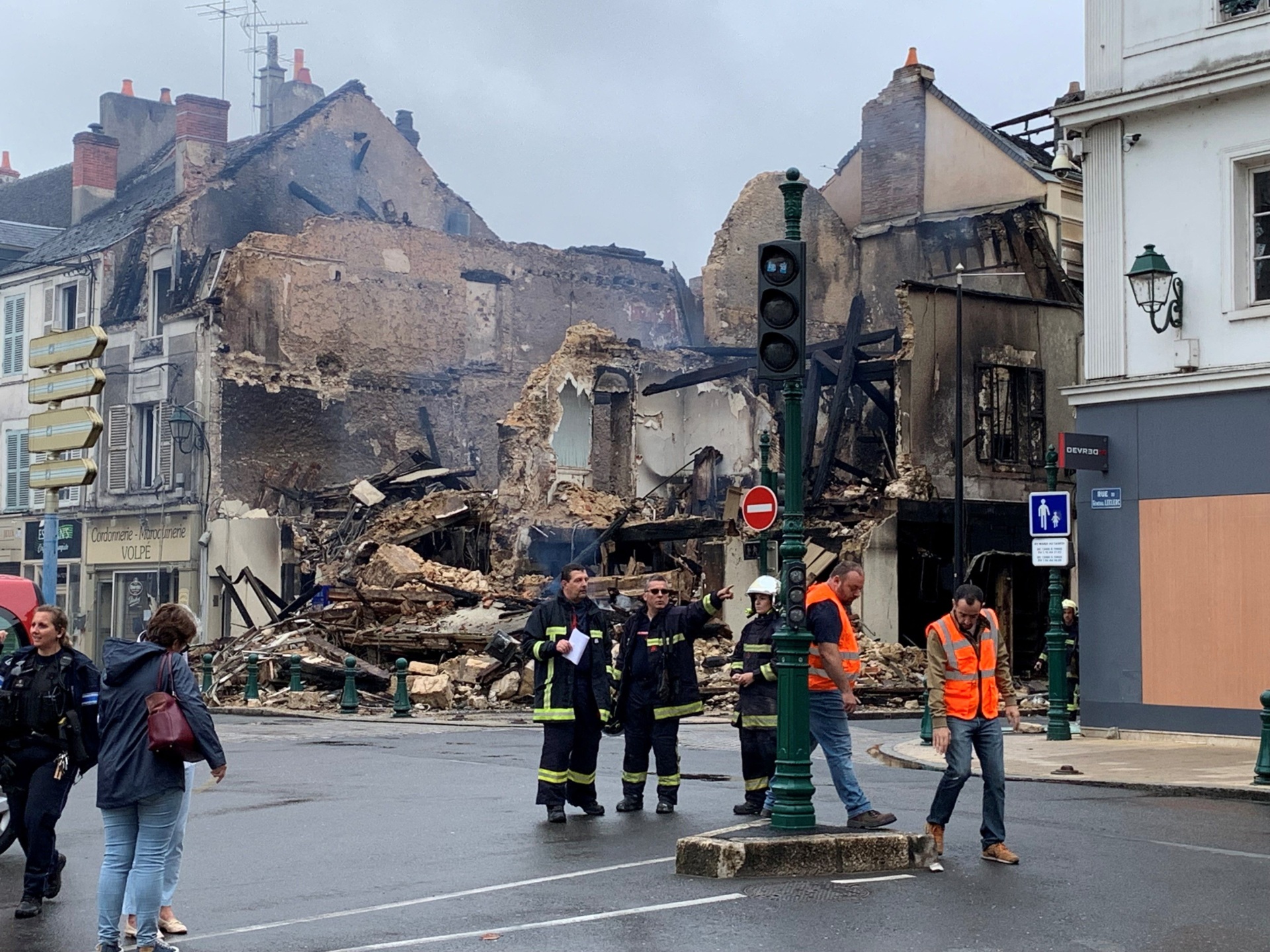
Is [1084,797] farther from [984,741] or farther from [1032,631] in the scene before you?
[1032,631]

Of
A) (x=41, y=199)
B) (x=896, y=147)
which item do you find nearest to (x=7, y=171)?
(x=41, y=199)

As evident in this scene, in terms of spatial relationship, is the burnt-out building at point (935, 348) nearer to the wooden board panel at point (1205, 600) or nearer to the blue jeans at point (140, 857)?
the wooden board panel at point (1205, 600)

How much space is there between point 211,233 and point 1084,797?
106 feet

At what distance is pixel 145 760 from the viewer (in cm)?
716

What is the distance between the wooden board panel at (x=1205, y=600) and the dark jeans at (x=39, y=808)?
40.6 feet

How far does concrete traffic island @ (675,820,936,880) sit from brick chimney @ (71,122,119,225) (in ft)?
135

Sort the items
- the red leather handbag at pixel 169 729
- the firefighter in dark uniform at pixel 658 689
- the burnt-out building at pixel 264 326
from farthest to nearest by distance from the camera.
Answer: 1. the burnt-out building at pixel 264 326
2. the firefighter in dark uniform at pixel 658 689
3. the red leather handbag at pixel 169 729

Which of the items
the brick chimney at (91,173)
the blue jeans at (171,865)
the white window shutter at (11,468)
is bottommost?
the blue jeans at (171,865)

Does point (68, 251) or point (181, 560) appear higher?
point (68, 251)

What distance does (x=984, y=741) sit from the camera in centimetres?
941

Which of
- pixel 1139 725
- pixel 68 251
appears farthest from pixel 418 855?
pixel 68 251

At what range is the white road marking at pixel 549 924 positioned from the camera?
7211 mm

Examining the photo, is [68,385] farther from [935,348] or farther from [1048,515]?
[935,348]

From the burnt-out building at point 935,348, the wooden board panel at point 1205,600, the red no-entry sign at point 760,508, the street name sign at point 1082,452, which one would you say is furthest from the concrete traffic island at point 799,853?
the burnt-out building at point 935,348
